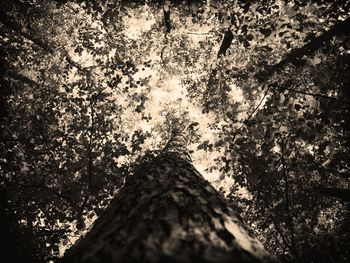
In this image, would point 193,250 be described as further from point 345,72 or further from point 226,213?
point 345,72

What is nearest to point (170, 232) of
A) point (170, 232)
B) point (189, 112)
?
point (170, 232)

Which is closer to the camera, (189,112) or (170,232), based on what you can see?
(170,232)

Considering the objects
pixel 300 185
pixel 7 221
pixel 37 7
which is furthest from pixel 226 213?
pixel 37 7

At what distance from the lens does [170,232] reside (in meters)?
1.62

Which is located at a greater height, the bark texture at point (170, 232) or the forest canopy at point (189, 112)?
the forest canopy at point (189, 112)

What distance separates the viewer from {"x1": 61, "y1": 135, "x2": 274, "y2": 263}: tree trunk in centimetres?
143

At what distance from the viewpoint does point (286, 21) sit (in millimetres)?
4957

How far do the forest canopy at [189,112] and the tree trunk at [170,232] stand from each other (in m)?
0.57

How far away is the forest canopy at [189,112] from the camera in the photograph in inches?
206

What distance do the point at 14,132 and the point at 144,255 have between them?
7.31 meters

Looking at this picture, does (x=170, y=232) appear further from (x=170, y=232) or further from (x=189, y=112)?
(x=189, y=112)

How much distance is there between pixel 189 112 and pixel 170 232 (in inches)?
452

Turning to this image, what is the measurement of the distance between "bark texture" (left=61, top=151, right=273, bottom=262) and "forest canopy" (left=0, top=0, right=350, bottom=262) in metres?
0.57

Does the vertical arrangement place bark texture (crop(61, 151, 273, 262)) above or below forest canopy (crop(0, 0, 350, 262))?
below
